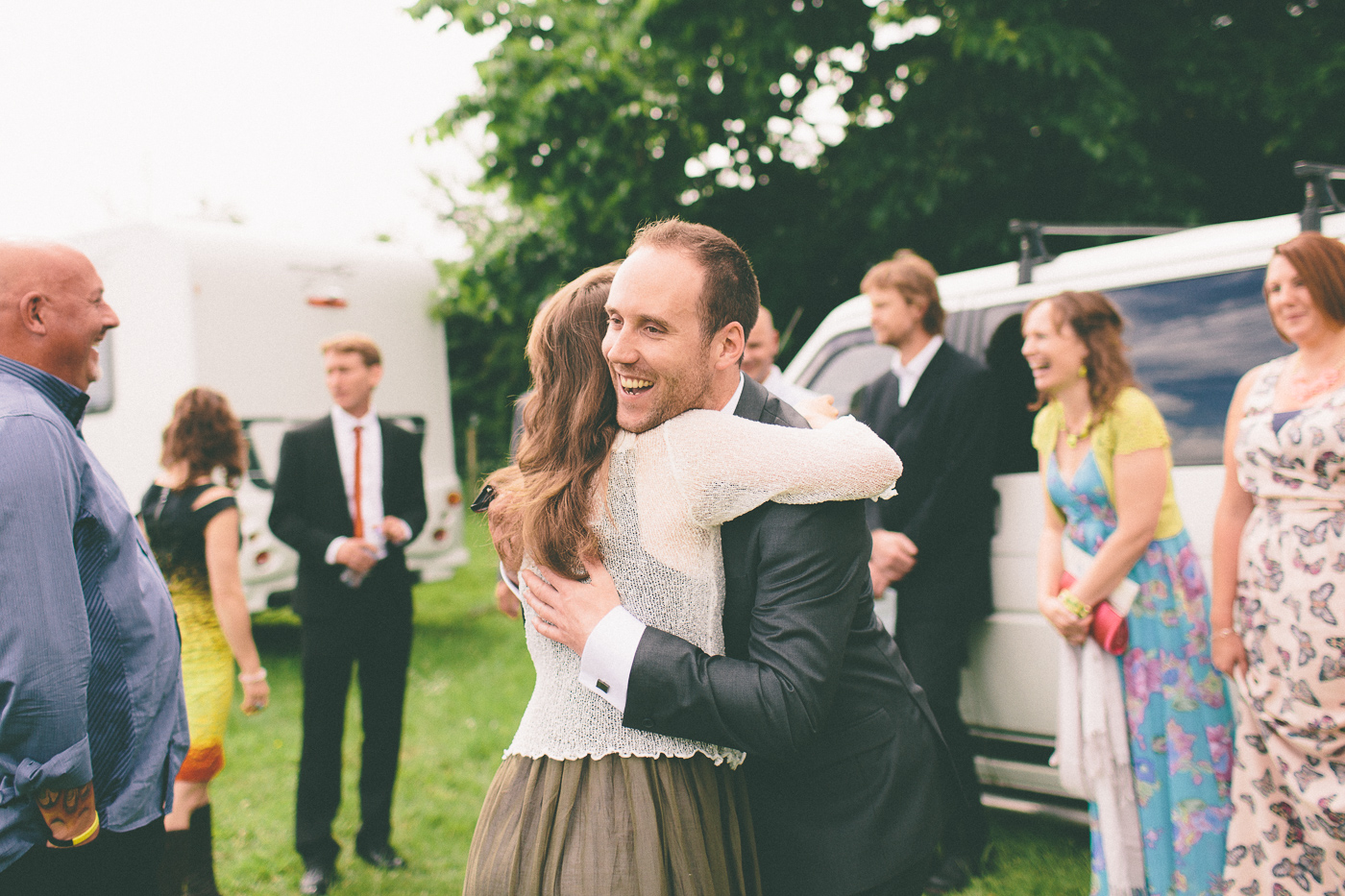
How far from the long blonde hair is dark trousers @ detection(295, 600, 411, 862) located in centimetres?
258

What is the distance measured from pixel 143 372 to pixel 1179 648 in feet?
22.9

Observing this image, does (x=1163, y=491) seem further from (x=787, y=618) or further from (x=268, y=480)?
(x=268, y=480)

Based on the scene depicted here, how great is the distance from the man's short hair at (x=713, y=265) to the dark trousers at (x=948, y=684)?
214 centimetres

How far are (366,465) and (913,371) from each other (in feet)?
7.82

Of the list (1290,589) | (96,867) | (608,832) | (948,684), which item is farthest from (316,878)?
(1290,589)

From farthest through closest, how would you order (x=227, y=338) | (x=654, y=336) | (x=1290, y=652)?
(x=227, y=338) < (x=1290, y=652) < (x=654, y=336)

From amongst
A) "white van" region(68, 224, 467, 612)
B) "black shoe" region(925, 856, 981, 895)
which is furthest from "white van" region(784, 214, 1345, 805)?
"white van" region(68, 224, 467, 612)

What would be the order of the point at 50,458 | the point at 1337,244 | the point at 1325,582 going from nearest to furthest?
the point at 50,458 < the point at 1325,582 < the point at 1337,244

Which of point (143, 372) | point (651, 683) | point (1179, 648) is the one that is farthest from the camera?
point (143, 372)

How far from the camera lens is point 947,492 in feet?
11.1

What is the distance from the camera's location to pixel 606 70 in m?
7.29

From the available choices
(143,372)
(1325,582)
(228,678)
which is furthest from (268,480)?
(1325,582)

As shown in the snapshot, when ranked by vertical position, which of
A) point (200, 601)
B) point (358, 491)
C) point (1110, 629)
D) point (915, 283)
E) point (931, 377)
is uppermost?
point (915, 283)

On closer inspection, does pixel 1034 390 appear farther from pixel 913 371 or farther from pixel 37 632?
pixel 37 632
